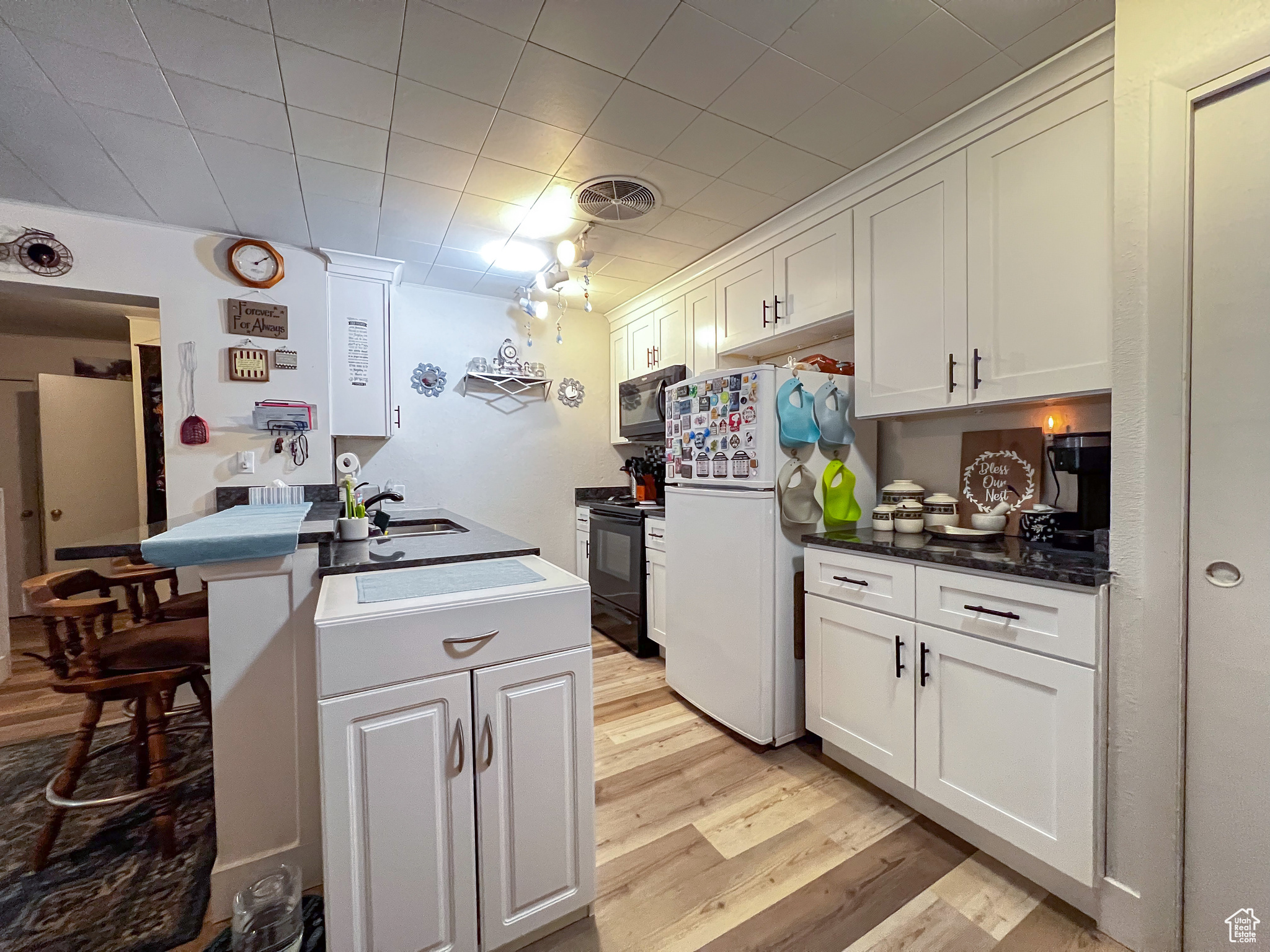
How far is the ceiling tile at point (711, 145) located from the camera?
1.71 m

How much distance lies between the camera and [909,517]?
194 cm

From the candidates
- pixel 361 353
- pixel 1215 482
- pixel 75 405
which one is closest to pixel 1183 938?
pixel 1215 482

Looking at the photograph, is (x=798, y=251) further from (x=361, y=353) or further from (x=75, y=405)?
(x=75, y=405)

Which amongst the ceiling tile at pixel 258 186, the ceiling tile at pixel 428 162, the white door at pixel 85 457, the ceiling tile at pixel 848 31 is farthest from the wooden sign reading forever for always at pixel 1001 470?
the white door at pixel 85 457

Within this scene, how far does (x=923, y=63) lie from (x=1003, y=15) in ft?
0.64

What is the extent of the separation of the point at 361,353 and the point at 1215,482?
3440 millimetres

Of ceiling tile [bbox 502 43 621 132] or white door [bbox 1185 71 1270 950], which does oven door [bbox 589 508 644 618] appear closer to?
ceiling tile [bbox 502 43 621 132]

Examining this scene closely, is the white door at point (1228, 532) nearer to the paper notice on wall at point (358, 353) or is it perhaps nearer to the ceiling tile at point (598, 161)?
the ceiling tile at point (598, 161)

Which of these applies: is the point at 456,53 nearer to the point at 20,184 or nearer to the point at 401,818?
the point at 401,818

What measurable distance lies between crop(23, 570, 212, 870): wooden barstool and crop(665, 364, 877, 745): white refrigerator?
175 centimetres

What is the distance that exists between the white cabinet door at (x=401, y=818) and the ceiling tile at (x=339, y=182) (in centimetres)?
197

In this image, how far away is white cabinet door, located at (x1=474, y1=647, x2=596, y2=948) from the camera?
112 centimetres

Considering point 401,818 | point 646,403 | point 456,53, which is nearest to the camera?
point 401,818

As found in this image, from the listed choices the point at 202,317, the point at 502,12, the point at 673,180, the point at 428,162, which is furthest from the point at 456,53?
the point at 202,317
